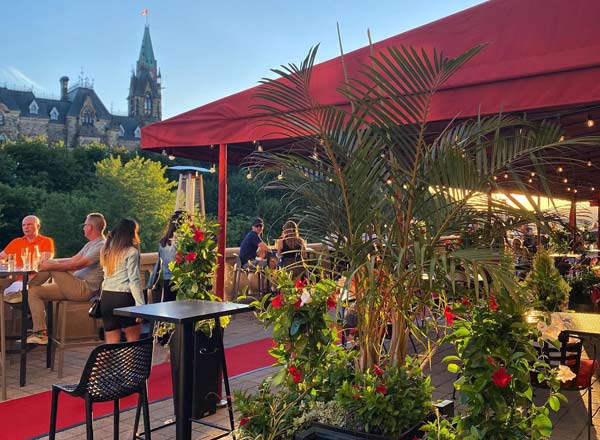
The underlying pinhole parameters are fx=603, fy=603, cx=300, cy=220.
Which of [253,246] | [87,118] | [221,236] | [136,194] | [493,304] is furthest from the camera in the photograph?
[87,118]

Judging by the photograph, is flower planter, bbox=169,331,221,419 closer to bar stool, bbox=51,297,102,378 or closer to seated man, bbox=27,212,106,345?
bar stool, bbox=51,297,102,378

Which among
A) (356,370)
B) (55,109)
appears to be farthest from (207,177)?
(55,109)

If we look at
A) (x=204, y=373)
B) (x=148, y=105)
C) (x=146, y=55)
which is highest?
(x=146, y=55)

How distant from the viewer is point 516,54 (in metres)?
3.08

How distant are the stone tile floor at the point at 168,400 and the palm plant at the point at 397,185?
0.42 metres

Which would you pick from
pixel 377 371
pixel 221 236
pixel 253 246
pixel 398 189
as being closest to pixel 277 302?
pixel 377 371

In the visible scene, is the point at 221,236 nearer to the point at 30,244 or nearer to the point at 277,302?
the point at 277,302

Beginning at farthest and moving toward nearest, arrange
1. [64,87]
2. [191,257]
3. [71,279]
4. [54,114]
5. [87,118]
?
[64,87] → [87,118] → [54,114] → [71,279] → [191,257]

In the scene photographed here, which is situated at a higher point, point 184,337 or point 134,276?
point 134,276

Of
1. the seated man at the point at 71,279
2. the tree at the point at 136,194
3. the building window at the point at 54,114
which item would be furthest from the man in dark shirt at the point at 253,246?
the building window at the point at 54,114

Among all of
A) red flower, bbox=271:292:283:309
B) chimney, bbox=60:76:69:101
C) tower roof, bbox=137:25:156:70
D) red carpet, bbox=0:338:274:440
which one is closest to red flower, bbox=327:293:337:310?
red flower, bbox=271:292:283:309

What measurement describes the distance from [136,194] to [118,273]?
52.4m

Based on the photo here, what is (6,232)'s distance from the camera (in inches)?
1795

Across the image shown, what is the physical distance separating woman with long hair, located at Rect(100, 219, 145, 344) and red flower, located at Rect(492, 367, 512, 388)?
11.5 feet
